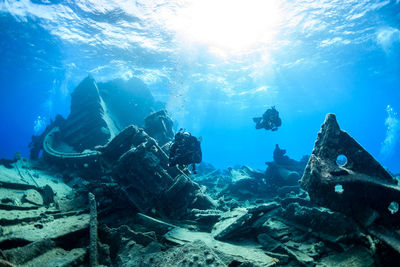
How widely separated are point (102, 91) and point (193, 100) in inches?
1004

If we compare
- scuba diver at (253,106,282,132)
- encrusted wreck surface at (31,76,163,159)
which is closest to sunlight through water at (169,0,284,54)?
encrusted wreck surface at (31,76,163,159)

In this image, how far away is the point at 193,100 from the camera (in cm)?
4394

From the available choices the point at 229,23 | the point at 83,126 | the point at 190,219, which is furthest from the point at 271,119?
the point at 229,23

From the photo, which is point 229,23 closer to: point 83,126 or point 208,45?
point 208,45

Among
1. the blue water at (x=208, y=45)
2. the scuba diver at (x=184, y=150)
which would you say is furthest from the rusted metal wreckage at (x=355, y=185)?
the blue water at (x=208, y=45)

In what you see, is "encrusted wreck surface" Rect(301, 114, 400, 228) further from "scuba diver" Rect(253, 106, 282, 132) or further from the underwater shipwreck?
"scuba diver" Rect(253, 106, 282, 132)

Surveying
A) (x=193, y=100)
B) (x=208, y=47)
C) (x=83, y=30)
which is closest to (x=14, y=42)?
(x=83, y=30)

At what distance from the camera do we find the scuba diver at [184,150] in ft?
21.1

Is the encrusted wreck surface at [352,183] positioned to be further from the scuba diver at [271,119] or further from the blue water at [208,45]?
the blue water at [208,45]

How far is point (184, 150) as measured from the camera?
6.47 meters

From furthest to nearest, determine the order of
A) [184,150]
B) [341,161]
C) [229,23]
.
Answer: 1. [229,23]
2. [341,161]
3. [184,150]

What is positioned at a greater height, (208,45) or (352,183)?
(208,45)

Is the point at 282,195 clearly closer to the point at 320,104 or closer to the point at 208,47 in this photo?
the point at 208,47

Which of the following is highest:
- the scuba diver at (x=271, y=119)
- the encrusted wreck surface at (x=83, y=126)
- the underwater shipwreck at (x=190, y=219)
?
the encrusted wreck surface at (x=83, y=126)
